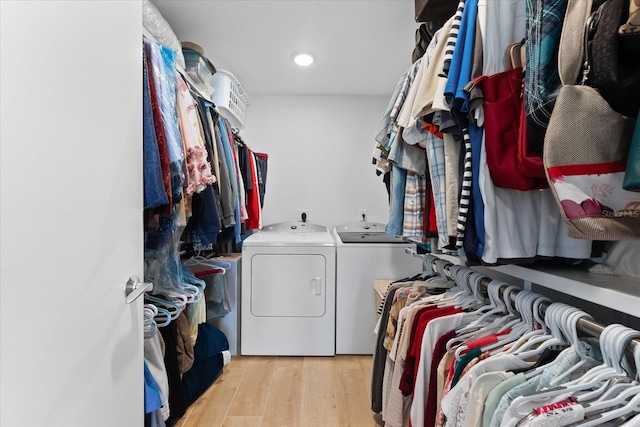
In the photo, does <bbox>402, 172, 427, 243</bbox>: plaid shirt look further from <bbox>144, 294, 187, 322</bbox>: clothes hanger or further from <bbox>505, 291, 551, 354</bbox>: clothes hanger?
<bbox>144, 294, 187, 322</bbox>: clothes hanger

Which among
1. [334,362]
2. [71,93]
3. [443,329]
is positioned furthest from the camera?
[334,362]

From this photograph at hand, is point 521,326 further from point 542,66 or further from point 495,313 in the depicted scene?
point 542,66

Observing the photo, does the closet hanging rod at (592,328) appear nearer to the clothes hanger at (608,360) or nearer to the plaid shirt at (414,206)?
the clothes hanger at (608,360)

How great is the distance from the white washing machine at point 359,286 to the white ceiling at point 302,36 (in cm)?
138

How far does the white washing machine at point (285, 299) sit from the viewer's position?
8.11 ft

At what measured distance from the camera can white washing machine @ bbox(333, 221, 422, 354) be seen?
249 centimetres

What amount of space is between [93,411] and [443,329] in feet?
3.04

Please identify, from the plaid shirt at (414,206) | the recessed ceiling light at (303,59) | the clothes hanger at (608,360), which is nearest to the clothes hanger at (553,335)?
the clothes hanger at (608,360)

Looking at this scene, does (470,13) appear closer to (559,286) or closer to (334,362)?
(559,286)

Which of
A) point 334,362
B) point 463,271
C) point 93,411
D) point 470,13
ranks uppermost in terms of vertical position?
point 470,13

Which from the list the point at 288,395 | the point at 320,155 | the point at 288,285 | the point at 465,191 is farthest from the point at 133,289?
the point at 320,155

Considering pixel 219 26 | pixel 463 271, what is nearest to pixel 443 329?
pixel 463 271

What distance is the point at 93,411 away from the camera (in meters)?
0.73

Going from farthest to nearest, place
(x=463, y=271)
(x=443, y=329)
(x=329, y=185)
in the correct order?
(x=329, y=185) < (x=463, y=271) < (x=443, y=329)
